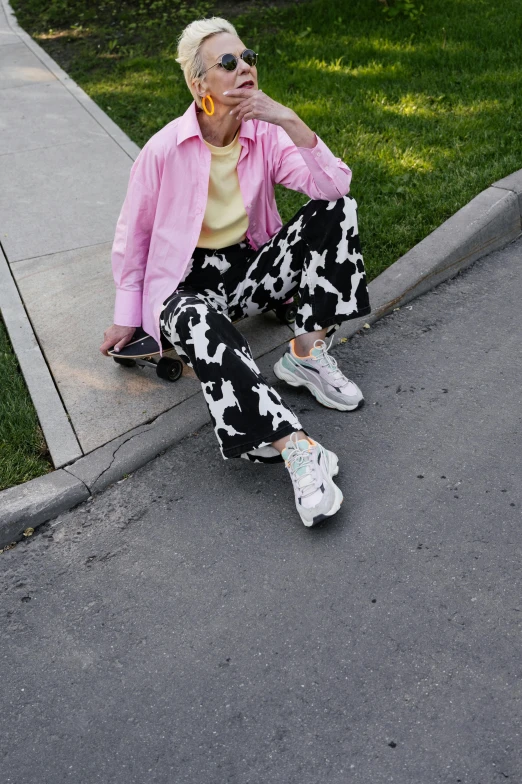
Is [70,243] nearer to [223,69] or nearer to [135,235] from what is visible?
[135,235]

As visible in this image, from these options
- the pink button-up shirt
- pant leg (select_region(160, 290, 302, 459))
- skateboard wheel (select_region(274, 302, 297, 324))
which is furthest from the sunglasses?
skateboard wheel (select_region(274, 302, 297, 324))

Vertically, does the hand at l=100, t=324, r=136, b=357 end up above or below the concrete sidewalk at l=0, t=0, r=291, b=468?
above

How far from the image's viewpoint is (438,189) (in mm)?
4988

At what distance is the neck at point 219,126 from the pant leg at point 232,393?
766 millimetres

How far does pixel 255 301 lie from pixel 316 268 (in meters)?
0.39

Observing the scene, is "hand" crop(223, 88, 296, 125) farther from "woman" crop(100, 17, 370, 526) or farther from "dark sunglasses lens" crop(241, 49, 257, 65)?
"dark sunglasses lens" crop(241, 49, 257, 65)

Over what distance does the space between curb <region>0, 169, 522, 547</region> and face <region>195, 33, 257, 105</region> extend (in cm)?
125

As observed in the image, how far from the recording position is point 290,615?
8.95 ft

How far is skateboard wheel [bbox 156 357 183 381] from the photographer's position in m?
3.72

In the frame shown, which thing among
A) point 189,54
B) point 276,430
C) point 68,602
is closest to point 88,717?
point 68,602

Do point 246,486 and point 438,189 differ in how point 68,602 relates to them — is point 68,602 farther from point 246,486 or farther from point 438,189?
point 438,189

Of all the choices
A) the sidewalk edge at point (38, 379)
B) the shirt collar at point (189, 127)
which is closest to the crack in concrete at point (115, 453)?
the sidewalk edge at point (38, 379)

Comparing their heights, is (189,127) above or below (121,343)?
above

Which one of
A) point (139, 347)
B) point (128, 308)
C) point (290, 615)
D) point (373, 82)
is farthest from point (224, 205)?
point (373, 82)
